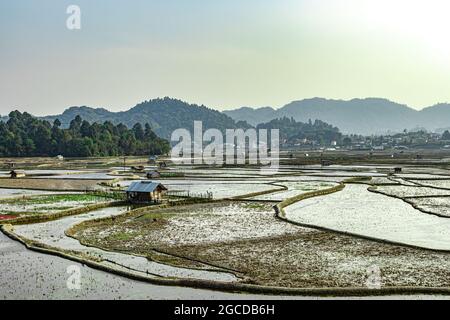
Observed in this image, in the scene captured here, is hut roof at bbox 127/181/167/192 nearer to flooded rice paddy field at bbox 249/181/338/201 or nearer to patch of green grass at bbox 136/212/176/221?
patch of green grass at bbox 136/212/176/221

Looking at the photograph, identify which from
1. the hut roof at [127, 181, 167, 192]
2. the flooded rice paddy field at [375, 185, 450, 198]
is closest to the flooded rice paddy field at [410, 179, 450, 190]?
the flooded rice paddy field at [375, 185, 450, 198]

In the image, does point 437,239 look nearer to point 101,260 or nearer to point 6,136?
point 101,260

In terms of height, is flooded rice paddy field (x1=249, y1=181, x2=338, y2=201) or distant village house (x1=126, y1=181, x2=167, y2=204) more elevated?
distant village house (x1=126, y1=181, x2=167, y2=204)

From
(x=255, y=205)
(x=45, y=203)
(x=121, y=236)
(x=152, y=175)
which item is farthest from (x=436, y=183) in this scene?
(x=45, y=203)

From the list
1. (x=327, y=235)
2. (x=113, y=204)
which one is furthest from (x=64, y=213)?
(x=327, y=235)

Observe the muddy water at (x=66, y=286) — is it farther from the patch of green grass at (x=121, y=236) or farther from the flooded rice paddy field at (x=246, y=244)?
the patch of green grass at (x=121, y=236)

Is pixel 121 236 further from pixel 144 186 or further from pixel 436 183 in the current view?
pixel 436 183
